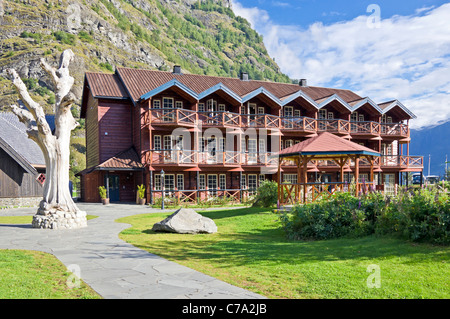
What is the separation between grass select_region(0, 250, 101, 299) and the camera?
5.00 m

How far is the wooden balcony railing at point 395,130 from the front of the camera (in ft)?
111

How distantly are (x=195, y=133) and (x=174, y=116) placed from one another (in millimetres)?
2219

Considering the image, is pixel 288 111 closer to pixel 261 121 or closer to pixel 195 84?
pixel 261 121

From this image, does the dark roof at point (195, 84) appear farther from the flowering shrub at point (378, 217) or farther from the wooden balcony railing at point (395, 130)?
the flowering shrub at point (378, 217)

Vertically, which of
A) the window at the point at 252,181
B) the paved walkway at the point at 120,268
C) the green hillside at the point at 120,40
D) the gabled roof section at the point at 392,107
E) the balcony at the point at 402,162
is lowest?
the paved walkway at the point at 120,268

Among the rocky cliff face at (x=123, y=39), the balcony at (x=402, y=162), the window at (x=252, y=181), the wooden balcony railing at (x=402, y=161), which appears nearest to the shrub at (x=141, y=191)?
the window at (x=252, y=181)

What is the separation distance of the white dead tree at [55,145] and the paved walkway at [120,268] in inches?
47.2

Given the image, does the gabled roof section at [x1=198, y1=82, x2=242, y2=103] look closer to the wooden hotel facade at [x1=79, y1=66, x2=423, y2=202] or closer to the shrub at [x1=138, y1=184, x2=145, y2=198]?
the wooden hotel facade at [x1=79, y1=66, x2=423, y2=202]

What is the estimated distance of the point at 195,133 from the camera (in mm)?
27547

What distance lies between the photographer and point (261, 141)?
1195 inches

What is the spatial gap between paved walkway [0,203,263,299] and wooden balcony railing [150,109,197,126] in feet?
50.3

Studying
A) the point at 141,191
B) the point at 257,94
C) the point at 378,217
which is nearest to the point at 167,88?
the point at 257,94
